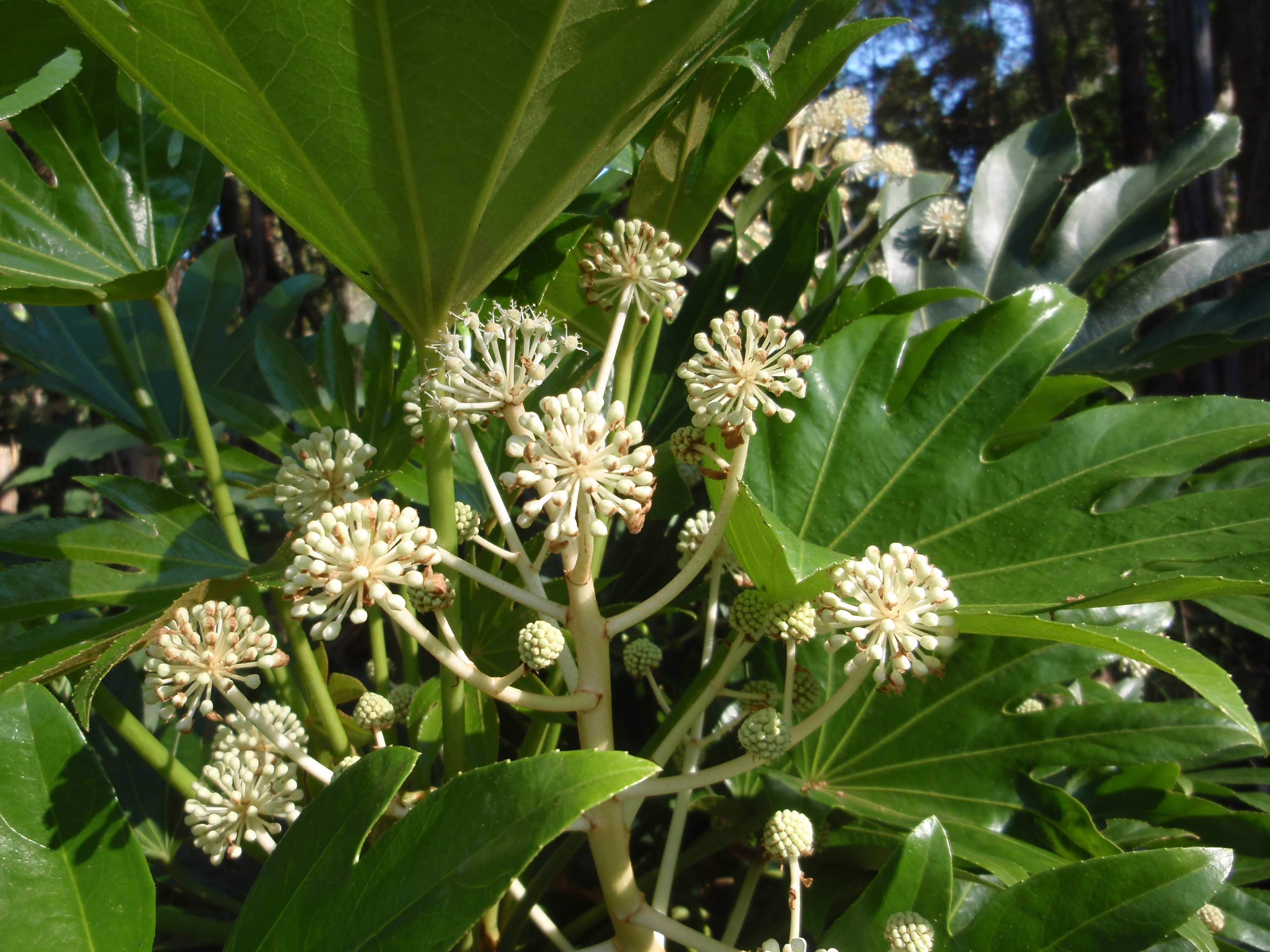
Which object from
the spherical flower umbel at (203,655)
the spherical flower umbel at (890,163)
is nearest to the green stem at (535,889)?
the spherical flower umbel at (203,655)

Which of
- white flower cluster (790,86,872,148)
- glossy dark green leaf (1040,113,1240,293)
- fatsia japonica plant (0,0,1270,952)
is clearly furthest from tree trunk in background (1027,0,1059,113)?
fatsia japonica plant (0,0,1270,952)

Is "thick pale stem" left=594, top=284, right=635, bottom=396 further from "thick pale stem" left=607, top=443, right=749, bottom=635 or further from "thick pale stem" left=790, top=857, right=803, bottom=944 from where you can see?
"thick pale stem" left=790, top=857, right=803, bottom=944

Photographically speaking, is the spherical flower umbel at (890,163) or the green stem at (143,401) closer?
the green stem at (143,401)

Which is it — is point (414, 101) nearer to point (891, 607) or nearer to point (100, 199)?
point (891, 607)

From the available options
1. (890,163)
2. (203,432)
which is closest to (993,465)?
(203,432)

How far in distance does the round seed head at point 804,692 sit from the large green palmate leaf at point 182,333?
1.20 m

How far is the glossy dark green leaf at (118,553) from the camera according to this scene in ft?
3.01

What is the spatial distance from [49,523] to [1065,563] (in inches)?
44.1

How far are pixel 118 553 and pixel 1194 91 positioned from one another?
3.97 meters

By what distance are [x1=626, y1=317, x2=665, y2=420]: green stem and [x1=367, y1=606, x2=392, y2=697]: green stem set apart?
0.45 meters

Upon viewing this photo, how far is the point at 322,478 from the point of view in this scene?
808 mm

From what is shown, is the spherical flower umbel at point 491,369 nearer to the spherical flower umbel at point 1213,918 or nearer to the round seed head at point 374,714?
the round seed head at point 374,714

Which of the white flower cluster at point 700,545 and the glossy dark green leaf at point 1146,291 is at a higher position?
the glossy dark green leaf at point 1146,291

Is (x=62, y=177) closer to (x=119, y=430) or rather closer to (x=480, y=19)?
(x=480, y=19)
